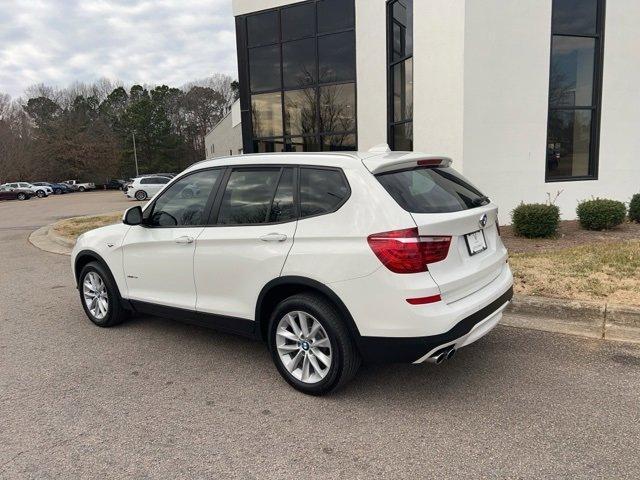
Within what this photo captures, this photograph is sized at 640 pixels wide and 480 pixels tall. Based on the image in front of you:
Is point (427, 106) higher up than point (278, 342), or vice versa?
point (427, 106)

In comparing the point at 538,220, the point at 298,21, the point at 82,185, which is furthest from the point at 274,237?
the point at 82,185

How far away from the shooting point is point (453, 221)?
3230 millimetres

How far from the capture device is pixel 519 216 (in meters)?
8.32

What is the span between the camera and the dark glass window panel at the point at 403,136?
1185 cm

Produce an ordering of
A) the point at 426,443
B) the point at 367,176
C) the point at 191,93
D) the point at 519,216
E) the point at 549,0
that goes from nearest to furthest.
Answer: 1. the point at 426,443
2. the point at 367,176
3. the point at 519,216
4. the point at 549,0
5. the point at 191,93

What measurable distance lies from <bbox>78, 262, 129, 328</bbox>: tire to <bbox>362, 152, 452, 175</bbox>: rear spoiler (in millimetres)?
3008

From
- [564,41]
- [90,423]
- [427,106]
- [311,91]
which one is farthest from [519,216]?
[311,91]

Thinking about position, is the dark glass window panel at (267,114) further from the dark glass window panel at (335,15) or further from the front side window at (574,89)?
the front side window at (574,89)

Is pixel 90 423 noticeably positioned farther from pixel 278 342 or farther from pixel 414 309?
pixel 414 309

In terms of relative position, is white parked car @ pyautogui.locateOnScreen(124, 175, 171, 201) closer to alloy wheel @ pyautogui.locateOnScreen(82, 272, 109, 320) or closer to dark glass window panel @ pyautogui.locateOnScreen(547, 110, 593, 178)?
dark glass window panel @ pyautogui.locateOnScreen(547, 110, 593, 178)

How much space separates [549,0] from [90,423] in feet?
34.6

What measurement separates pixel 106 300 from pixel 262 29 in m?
12.9

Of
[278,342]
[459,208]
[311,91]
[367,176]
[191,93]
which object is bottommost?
[278,342]

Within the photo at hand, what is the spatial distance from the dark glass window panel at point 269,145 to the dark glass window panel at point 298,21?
3.11 meters
